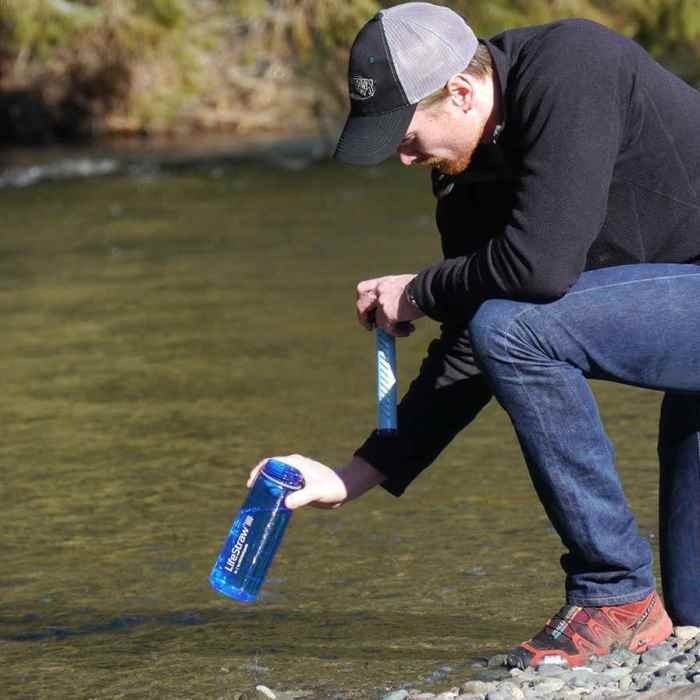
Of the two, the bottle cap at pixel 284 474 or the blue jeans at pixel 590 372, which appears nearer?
the blue jeans at pixel 590 372

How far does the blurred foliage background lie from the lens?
2219 centimetres

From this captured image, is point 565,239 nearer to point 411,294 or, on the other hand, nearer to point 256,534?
point 411,294

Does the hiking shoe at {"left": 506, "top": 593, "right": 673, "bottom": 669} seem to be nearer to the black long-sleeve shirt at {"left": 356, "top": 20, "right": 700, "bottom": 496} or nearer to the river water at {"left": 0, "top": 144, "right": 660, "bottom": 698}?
the river water at {"left": 0, "top": 144, "right": 660, "bottom": 698}

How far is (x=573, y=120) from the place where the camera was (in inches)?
150

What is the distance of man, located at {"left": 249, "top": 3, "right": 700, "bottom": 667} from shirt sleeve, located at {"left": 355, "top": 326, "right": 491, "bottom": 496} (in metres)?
0.18

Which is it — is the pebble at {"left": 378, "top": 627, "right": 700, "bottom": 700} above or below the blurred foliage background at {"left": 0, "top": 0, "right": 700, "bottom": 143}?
above

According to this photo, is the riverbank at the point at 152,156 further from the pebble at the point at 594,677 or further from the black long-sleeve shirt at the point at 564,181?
the pebble at the point at 594,677

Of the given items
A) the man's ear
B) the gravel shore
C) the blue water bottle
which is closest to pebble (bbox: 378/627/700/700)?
the gravel shore

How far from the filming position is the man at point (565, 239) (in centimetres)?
385

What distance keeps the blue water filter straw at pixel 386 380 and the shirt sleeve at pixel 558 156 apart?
0.44m

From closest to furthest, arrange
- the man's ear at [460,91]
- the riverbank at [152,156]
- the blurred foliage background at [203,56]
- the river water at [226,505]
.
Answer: the man's ear at [460,91] → the river water at [226,505] → the blurred foliage background at [203,56] → the riverbank at [152,156]

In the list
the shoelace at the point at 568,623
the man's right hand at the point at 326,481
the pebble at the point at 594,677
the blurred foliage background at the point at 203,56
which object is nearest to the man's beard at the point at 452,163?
the man's right hand at the point at 326,481

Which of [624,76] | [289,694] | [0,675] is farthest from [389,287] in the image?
[0,675]

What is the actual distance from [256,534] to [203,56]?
25.3 m
